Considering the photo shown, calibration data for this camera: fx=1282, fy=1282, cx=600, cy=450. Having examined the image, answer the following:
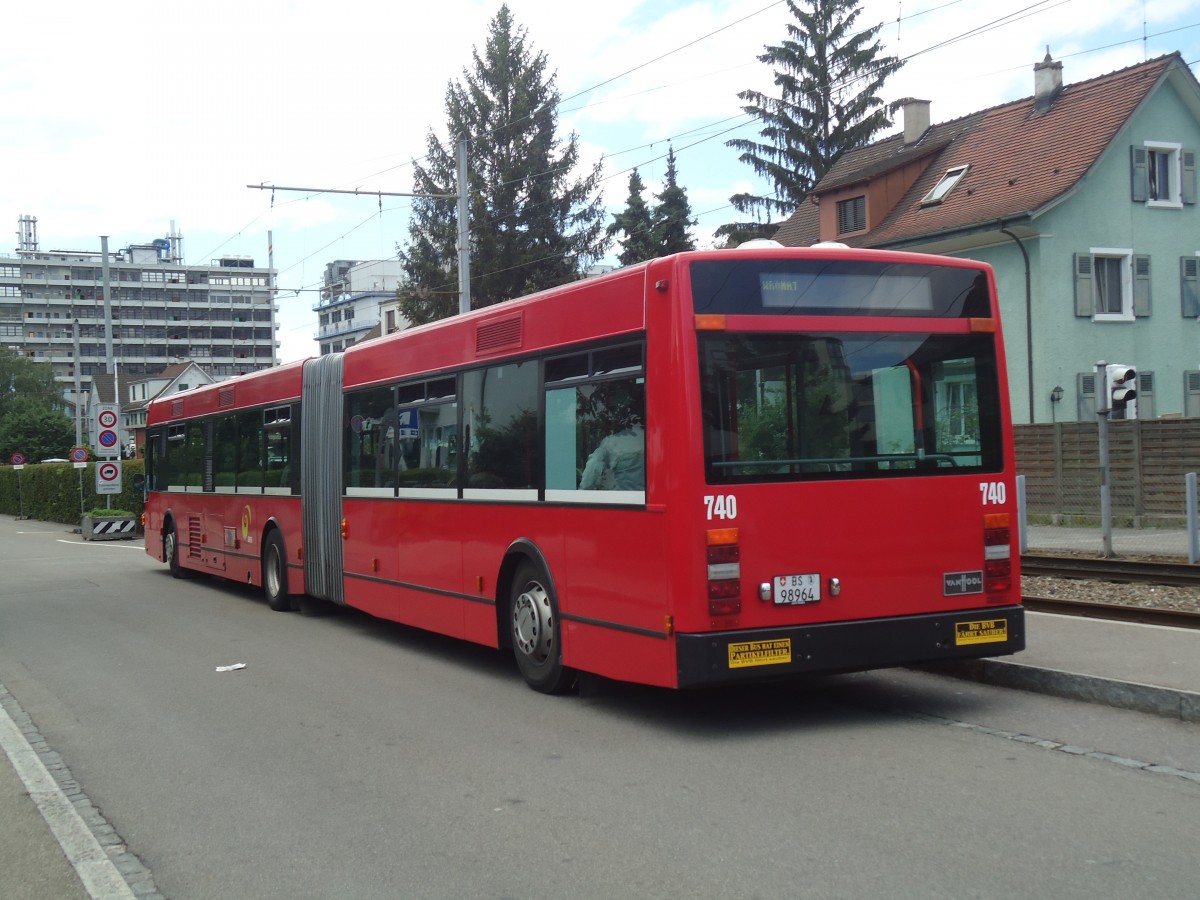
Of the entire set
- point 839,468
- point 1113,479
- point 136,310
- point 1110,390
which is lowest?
point 1113,479

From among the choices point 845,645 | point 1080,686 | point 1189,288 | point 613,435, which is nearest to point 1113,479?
point 1189,288

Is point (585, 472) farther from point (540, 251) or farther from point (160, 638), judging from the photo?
point (540, 251)

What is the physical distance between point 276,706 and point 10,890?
12.6 ft

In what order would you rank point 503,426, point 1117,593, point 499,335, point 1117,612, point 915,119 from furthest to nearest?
point 915,119 < point 1117,593 < point 1117,612 < point 499,335 < point 503,426

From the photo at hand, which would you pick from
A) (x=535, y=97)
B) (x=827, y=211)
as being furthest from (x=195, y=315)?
(x=827, y=211)

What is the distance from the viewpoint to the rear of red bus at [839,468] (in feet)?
23.8

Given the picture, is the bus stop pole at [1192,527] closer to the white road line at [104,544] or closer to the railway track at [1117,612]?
the railway track at [1117,612]

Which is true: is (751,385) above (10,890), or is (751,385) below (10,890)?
above

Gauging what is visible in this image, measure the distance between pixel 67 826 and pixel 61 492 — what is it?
45.3m

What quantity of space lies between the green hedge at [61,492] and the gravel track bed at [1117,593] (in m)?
31.0

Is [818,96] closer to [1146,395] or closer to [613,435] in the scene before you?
[1146,395]

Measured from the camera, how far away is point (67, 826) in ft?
19.6

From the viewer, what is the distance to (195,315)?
161 m

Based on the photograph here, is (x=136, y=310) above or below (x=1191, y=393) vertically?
above
